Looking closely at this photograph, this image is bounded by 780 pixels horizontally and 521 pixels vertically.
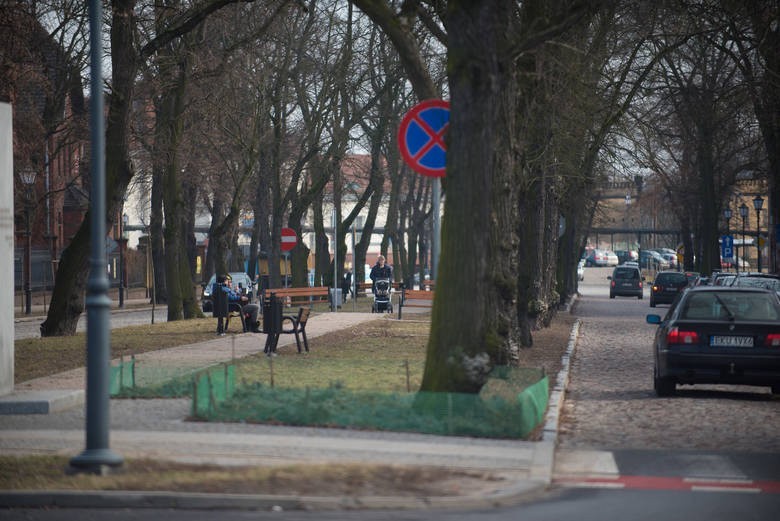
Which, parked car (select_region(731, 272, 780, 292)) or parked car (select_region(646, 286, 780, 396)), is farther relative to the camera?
parked car (select_region(731, 272, 780, 292))

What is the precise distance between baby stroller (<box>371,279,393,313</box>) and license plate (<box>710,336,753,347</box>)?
24941 millimetres

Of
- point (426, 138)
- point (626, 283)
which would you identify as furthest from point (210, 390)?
point (626, 283)

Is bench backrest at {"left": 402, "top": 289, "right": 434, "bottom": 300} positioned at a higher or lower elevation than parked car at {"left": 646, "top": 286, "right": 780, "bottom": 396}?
higher

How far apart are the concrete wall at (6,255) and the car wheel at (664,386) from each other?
26.2 ft

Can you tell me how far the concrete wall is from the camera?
15211mm

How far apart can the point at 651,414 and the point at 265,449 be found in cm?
577

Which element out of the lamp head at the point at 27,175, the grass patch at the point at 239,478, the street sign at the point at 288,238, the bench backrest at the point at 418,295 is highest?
the lamp head at the point at 27,175

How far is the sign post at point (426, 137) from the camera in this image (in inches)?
508

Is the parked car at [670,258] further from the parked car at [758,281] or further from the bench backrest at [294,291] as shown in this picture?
the parked car at [758,281]

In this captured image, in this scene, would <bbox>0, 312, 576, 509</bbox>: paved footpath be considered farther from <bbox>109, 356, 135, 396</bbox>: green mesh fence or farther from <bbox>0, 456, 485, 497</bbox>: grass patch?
<bbox>109, 356, 135, 396</bbox>: green mesh fence

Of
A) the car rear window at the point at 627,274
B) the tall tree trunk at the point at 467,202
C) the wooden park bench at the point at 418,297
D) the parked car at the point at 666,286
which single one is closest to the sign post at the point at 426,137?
the tall tree trunk at the point at 467,202

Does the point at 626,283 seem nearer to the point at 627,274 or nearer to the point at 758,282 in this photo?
the point at 627,274

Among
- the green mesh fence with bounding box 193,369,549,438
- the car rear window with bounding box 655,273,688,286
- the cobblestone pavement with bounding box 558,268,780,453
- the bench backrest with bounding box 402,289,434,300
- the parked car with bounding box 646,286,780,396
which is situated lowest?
the cobblestone pavement with bounding box 558,268,780,453

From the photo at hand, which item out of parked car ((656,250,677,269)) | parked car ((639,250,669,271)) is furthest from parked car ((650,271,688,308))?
parked car ((656,250,677,269))
